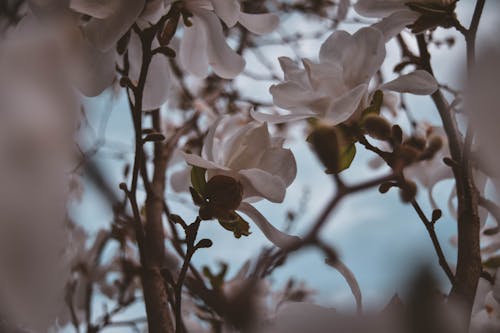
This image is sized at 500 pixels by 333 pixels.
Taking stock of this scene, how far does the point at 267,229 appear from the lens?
476 millimetres

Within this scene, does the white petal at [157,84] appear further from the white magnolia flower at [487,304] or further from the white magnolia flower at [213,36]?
the white magnolia flower at [487,304]

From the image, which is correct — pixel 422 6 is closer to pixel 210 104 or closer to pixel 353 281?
pixel 353 281

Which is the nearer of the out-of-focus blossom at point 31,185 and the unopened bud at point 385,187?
the out-of-focus blossom at point 31,185

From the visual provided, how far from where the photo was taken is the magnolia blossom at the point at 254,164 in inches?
18.4

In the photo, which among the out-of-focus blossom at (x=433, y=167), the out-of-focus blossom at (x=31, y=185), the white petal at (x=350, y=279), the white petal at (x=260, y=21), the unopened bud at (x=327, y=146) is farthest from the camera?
the out-of-focus blossom at (x=433, y=167)

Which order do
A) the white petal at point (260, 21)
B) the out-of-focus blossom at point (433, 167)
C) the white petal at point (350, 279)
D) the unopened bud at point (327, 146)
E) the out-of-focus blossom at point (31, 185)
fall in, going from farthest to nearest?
1. the out-of-focus blossom at point (433, 167)
2. the white petal at point (260, 21)
3. the white petal at point (350, 279)
4. the unopened bud at point (327, 146)
5. the out-of-focus blossom at point (31, 185)

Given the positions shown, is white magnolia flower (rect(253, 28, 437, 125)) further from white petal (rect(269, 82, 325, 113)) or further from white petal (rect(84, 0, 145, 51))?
white petal (rect(84, 0, 145, 51))

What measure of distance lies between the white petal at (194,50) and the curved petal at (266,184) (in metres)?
0.19

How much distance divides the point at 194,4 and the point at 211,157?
15cm

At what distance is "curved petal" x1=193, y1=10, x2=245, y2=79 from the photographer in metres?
0.58

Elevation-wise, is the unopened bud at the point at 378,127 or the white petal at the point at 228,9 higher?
the white petal at the point at 228,9

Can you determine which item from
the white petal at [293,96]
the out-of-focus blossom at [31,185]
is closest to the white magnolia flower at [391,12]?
the white petal at [293,96]

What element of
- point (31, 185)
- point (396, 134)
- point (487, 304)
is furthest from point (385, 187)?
point (31, 185)

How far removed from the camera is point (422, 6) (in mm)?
544
